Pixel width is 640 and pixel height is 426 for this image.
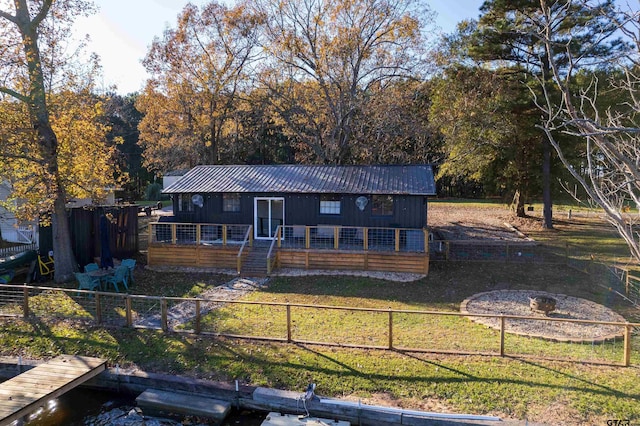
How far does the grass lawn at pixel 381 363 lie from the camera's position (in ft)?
22.5

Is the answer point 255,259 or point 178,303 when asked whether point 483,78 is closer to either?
point 255,259

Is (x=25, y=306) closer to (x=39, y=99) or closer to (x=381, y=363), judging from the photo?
(x=39, y=99)

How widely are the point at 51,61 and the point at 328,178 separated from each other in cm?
1081

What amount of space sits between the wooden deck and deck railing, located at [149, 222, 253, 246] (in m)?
8.75

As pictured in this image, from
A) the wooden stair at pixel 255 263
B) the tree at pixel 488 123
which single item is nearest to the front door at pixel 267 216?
the wooden stair at pixel 255 263

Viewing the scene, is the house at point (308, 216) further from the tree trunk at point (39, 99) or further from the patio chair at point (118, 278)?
the tree trunk at point (39, 99)

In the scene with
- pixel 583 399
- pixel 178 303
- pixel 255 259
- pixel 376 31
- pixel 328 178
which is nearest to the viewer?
pixel 583 399

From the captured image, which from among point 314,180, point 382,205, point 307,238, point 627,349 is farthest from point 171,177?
point 627,349

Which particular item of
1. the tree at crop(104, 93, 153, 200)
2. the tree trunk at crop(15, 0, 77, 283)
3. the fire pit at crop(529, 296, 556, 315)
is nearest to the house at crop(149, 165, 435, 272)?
the tree trunk at crop(15, 0, 77, 283)

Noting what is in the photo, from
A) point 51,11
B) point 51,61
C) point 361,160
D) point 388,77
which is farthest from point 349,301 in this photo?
point 361,160

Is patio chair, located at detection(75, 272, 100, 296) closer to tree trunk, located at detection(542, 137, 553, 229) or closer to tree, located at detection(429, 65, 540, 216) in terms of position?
tree, located at detection(429, 65, 540, 216)

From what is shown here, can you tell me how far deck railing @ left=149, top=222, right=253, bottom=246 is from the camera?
17.2m

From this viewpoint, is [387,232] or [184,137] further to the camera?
[184,137]

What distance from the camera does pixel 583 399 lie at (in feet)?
22.3
